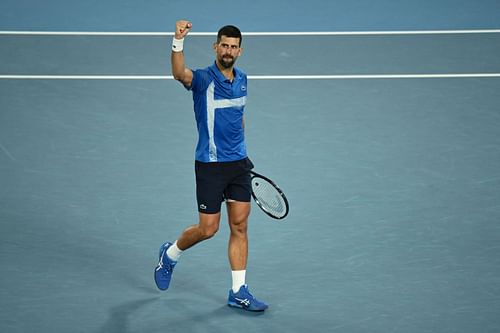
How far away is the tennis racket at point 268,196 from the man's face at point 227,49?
2.90 ft

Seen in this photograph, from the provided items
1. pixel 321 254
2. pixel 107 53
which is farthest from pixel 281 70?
pixel 321 254

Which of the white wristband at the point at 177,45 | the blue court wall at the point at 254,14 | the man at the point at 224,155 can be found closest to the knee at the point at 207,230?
the man at the point at 224,155

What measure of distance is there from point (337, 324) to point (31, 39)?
24.2ft

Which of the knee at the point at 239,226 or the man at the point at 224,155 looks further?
the knee at the point at 239,226

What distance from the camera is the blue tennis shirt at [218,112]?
7.95m

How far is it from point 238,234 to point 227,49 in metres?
1.40

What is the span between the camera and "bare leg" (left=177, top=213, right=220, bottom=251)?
320 inches

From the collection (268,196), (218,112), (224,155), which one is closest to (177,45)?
(218,112)

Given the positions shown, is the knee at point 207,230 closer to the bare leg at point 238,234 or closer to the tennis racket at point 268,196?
the bare leg at point 238,234

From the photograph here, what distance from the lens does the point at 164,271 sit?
8359 mm

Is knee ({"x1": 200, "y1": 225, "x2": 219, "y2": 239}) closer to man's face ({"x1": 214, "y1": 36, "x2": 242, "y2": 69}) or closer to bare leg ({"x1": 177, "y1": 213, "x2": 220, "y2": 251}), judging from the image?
bare leg ({"x1": 177, "y1": 213, "x2": 220, "y2": 251})

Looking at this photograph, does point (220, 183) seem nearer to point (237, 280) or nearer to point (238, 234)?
point (238, 234)

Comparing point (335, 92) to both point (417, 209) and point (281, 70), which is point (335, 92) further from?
point (417, 209)

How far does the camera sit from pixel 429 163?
35.1 ft
